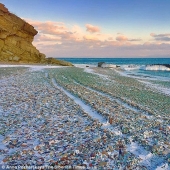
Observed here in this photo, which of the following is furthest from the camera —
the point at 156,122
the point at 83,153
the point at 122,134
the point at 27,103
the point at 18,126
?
the point at 27,103

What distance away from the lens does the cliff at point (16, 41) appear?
52844 millimetres

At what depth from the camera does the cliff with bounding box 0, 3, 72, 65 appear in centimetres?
5284

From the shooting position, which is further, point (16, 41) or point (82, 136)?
point (16, 41)

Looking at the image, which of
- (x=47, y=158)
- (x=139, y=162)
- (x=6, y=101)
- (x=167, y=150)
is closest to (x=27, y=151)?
(x=47, y=158)

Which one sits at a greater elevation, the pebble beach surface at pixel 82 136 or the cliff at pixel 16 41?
the cliff at pixel 16 41

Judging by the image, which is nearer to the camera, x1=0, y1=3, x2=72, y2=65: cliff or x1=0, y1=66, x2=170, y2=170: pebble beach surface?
x1=0, y1=66, x2=170, y2=170: pebble beach surface

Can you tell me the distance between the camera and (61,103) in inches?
411

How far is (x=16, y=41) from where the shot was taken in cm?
5600

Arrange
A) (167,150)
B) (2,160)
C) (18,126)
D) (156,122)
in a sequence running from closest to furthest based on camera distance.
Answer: (2,160) < (167,150) < (18,126) < (156,122)

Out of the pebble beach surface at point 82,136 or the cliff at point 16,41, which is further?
the cliff at point 16,41

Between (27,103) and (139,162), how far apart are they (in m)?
6.74

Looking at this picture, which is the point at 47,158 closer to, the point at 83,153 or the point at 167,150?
the point at 83,153

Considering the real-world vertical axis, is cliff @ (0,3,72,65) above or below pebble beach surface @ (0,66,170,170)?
above

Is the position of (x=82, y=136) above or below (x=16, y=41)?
below
